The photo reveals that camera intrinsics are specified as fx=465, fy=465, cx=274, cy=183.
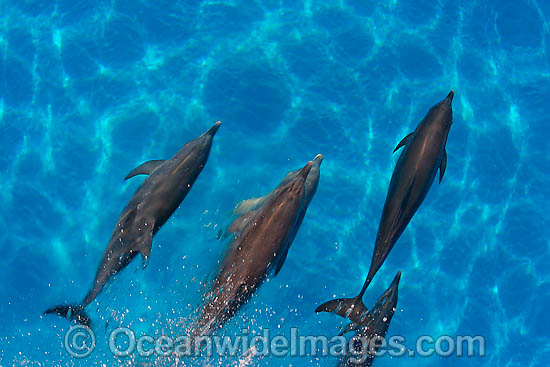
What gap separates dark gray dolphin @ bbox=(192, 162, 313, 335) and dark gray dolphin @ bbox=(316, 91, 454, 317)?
4.18 ft

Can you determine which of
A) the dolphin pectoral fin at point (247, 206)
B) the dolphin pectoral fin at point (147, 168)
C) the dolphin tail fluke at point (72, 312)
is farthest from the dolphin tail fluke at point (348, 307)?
the dolphin tail fluke at point (72, 312)

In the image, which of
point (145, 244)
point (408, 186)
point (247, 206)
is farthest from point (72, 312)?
point (408, 186)

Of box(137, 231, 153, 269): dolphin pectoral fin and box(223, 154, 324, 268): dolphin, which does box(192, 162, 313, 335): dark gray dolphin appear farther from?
box(137, 231, 153, 269): dolphin pectoral fin

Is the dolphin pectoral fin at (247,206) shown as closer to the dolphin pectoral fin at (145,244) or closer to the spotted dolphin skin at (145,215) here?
the spotted dolphin skin at (145,215)

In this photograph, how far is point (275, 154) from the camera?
9.51 m

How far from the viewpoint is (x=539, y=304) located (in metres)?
9.66

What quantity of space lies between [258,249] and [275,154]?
3.57 metres

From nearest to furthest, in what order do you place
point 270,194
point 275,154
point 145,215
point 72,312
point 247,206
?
point 145,215, point 72,312, point 270,194, point 247,206, point 275,154

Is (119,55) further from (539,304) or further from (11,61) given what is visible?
(539,304)

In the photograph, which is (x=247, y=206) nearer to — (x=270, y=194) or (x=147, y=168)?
(x=270, y=194)

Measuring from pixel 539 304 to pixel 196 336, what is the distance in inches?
282

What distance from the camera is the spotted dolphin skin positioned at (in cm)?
677

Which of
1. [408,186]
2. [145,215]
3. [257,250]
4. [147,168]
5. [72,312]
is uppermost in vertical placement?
[147,168]

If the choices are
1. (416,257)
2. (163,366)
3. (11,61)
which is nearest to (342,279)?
(416,257)
